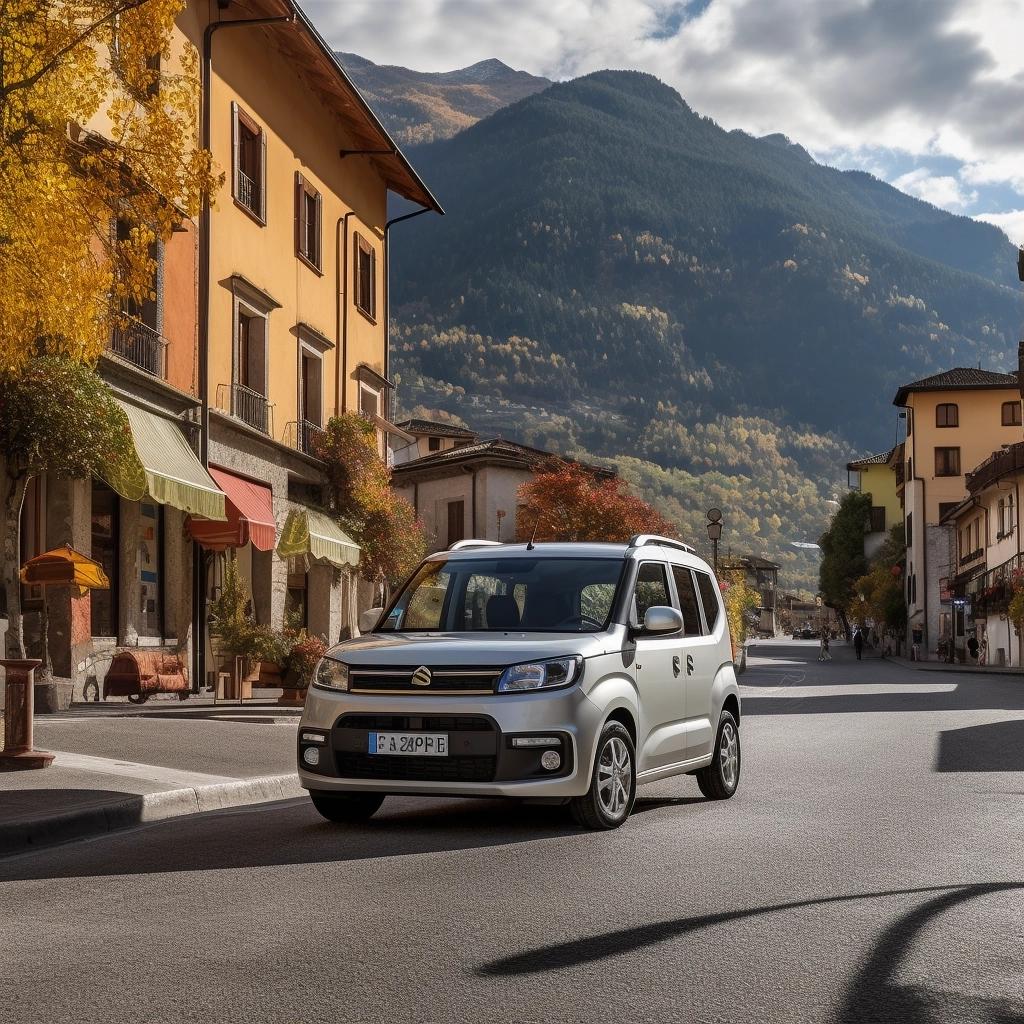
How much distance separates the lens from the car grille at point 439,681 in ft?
31.9

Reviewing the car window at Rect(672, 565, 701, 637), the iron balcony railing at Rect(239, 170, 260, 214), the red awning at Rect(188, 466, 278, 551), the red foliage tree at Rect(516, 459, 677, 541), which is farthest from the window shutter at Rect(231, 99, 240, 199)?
the red foliage tree at Rect(516, 459, 677, 541)

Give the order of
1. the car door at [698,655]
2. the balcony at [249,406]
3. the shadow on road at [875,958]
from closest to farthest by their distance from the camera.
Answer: the shadow on road at [875,958]
the car door at [698,655]
the balcony at [249,406]

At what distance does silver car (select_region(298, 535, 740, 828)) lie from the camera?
9.64 metres

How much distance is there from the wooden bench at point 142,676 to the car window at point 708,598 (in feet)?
39.4

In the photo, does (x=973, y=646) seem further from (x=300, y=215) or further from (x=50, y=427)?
(x=50, y=427)

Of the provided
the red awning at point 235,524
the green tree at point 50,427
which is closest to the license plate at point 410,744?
the green tree at point 50,427

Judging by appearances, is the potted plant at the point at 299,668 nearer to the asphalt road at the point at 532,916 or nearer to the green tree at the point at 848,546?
the asphalt road at the point at 532,916

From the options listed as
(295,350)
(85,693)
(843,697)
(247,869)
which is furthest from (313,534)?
(247,869)

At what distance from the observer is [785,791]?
1284 cm

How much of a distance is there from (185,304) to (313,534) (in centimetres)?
655

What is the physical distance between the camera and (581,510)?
53.2 metres

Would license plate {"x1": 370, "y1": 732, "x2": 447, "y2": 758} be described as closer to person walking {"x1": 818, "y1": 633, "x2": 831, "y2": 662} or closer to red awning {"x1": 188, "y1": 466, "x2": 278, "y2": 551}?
red awning {"x1": 188, "y1": 466, "x2": 278, "y2": 551}

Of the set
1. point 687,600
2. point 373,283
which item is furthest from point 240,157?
point 687,600

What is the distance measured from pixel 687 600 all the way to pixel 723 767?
51.6 inches
